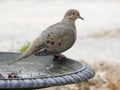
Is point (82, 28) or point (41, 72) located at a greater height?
point (41, 72)

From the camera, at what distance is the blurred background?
8.70 m

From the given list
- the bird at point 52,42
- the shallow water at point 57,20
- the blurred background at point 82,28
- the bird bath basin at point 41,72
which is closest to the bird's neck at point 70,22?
the bird at point 52,42

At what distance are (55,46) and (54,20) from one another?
9.74m

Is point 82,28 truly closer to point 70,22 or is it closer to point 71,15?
point 71,15

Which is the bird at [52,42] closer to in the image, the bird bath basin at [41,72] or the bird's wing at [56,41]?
the bird's wing at [56,41]

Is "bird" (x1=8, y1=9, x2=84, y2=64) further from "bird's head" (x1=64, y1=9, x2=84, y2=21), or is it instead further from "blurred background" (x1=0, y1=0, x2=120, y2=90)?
"blurred background" (x1=0, y1=0, x2=120, y2=90)

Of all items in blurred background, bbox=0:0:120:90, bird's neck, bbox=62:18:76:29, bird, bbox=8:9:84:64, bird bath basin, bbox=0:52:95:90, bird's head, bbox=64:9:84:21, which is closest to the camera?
bird bath basin, bbox=0:52:95:90

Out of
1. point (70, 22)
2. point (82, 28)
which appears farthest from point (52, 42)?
point (82, 28)

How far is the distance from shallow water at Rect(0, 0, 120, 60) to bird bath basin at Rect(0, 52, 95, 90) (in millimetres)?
4644

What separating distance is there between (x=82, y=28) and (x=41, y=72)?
8896 mm

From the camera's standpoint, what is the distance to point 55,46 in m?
4.68

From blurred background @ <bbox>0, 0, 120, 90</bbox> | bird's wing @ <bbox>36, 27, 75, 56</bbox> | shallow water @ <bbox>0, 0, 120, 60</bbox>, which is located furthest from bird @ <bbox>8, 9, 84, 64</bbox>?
shallow water @ <bbox>0, 0, 120, 60</bbox>

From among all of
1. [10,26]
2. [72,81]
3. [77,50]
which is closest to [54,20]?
[10,26]

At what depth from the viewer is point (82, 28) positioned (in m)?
13.6
